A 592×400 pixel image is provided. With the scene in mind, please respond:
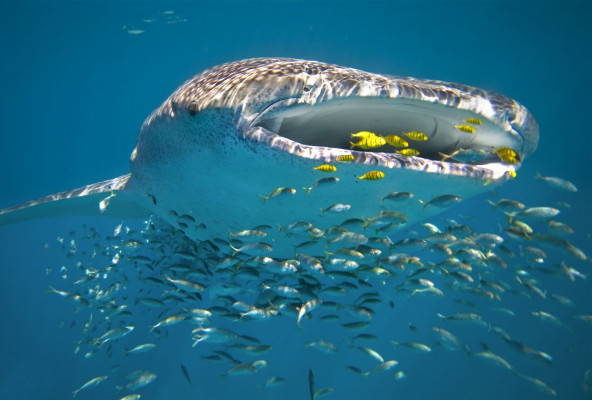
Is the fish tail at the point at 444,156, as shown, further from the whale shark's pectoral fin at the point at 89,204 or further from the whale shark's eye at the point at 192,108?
the whale shark's pectoral fin at the point at 89,204

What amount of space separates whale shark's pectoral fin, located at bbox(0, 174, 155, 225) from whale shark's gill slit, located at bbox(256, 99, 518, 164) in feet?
8.08

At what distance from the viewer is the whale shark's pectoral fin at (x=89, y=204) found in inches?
207

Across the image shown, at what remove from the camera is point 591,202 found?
128 feet

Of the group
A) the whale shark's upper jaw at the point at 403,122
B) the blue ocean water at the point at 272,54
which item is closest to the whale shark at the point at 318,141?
the whale shark's upper jaw at the point at 403,122

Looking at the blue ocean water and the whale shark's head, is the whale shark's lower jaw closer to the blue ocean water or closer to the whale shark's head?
the whale shark's head

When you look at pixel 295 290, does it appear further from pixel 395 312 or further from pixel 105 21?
pixel 395 312

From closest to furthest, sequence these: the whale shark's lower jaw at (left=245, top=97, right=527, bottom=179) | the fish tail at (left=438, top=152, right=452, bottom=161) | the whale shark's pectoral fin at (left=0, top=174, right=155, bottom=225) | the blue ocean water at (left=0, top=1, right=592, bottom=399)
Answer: the whale shark's lower jaw at (left=245, top=97, right=527, bottom=179) < the fish tail at (left=438, top=152, right=452, bottom=161) < the whale shark's pectoral fin at (left=0, top=174, right=155, bottom=225) < the blue ocean water at (left=0, top=1, right=592, bottom=399)

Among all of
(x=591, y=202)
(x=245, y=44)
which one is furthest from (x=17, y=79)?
(x=591, y=202)

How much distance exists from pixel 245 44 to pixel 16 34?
43.2 ft

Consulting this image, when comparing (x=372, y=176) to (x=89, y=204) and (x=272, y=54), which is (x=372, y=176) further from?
(x=272, y=54)

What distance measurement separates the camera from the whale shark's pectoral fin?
5254 millimetres

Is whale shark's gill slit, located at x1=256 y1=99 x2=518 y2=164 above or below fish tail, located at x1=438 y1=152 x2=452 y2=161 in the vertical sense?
above

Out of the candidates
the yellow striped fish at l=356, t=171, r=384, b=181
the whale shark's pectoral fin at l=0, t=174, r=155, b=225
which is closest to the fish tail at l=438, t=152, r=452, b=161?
the yellow striped fish at l=356, t=171, r=384, b=181

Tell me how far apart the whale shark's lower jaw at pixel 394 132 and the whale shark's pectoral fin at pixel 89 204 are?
8.15 feet
